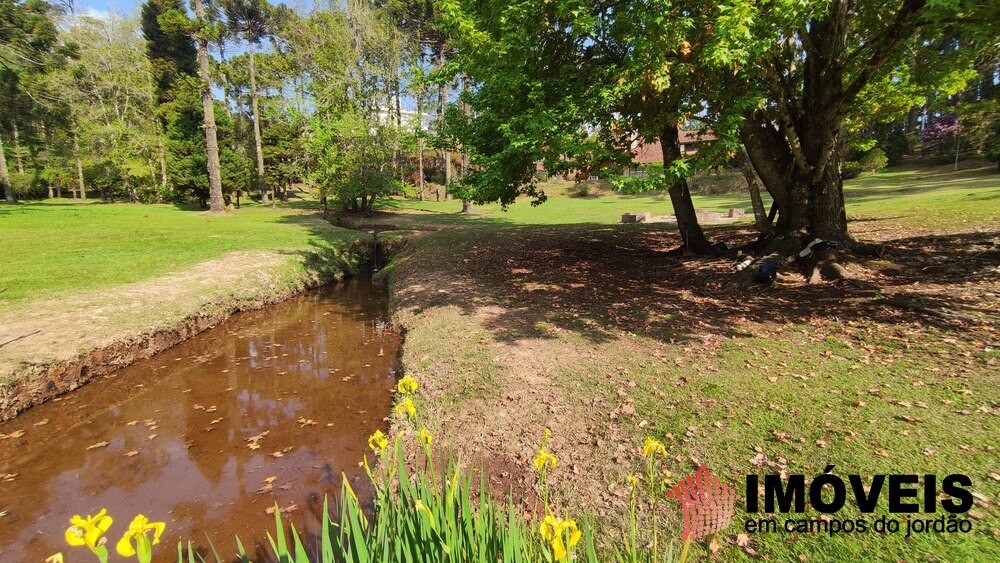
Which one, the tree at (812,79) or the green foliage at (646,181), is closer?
the tree at (812,79)

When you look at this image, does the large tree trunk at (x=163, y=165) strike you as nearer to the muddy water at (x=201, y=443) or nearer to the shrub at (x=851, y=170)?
the muddy water at (x=201, y=443)

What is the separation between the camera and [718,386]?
5387 mm

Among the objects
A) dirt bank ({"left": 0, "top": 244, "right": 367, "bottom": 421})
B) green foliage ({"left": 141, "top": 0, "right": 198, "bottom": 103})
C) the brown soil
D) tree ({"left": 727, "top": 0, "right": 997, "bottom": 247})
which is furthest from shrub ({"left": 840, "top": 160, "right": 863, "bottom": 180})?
green foliage ({"left": 141, "top": 0, "right": 198, "bottom": 103})

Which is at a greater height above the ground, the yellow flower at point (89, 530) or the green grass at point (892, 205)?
the green grass at point (892, 205)

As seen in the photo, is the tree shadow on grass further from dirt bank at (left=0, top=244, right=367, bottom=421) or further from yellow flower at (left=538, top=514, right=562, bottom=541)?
yellow flower at (left=538, top=514, right=562, bottom=541)

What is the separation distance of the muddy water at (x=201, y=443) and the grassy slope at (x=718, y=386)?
114cm

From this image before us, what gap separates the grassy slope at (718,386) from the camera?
3828 millimetres

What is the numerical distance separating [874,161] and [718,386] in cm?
4075

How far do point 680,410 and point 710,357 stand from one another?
1.56 m

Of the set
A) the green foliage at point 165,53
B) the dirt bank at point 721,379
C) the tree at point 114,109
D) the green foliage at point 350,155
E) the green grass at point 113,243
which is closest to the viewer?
the dirt bank at point 721,379

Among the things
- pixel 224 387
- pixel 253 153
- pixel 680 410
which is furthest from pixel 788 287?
pixel 253 153

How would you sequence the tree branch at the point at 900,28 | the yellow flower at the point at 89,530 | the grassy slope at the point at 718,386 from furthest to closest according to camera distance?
1. the tree branch at the point at 900,28
2. the grassy slope at the point at 718,386
3. the yellow flower at the point at 89,530

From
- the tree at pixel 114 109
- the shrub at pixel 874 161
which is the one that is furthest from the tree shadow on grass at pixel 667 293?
the tree at pixel 114 109

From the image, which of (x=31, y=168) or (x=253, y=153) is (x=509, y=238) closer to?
(x=253, y=153)
